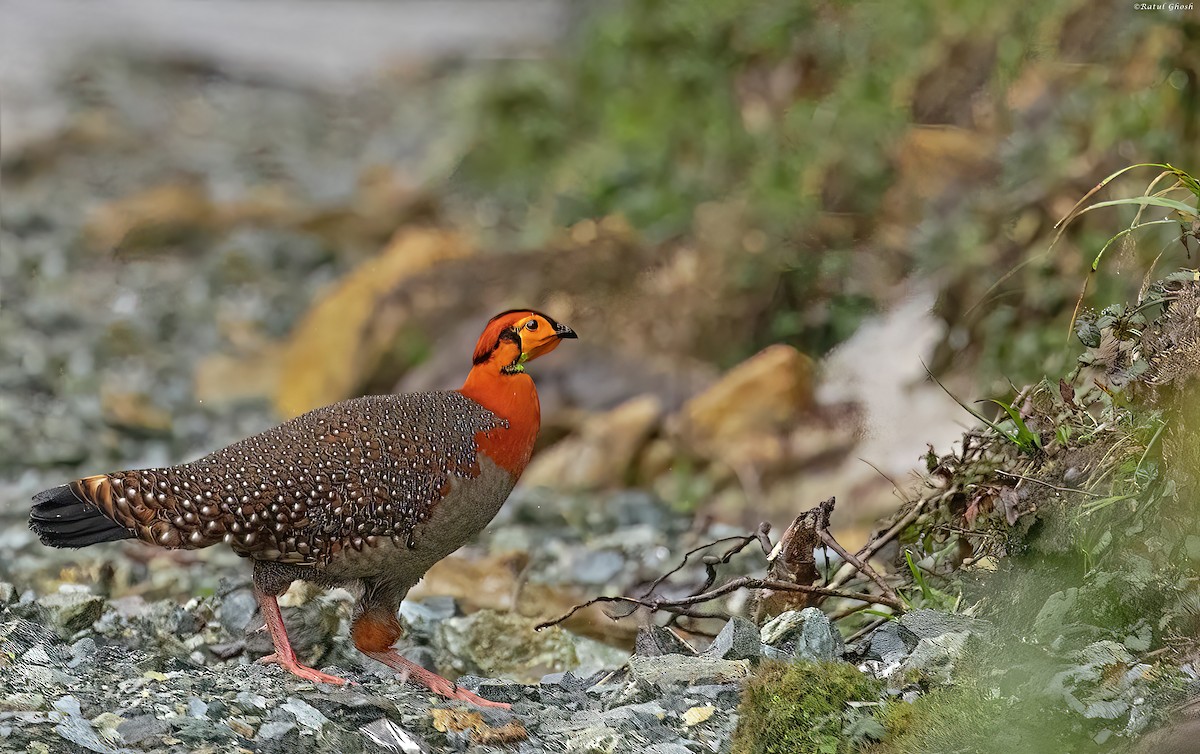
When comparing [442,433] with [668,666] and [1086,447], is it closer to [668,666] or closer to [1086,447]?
[668,666]

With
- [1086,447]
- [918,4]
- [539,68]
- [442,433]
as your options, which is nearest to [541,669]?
[442,433]

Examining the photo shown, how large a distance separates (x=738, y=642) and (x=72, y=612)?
2073 mm

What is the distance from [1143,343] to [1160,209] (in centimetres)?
329

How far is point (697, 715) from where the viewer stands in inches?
151

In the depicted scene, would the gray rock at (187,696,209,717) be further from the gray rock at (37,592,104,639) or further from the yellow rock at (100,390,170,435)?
the yellow rock at (100,390,170,435)

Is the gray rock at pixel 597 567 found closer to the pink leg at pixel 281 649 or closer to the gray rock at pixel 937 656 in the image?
the pink leg at pixel 281 649

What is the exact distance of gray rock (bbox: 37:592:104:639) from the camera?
4527 millimetres

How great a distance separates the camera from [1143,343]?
3.94 metres

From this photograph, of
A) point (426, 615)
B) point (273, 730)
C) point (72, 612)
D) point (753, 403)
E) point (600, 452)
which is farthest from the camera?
point (600, 452)

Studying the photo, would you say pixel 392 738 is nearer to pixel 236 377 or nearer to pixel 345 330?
pixel 345 330

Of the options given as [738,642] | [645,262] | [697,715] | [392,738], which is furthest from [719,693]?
[645,262]

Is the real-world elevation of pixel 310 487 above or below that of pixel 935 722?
below

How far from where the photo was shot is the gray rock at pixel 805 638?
413 cm

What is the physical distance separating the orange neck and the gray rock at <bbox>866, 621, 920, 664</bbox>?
1275 millimetres
